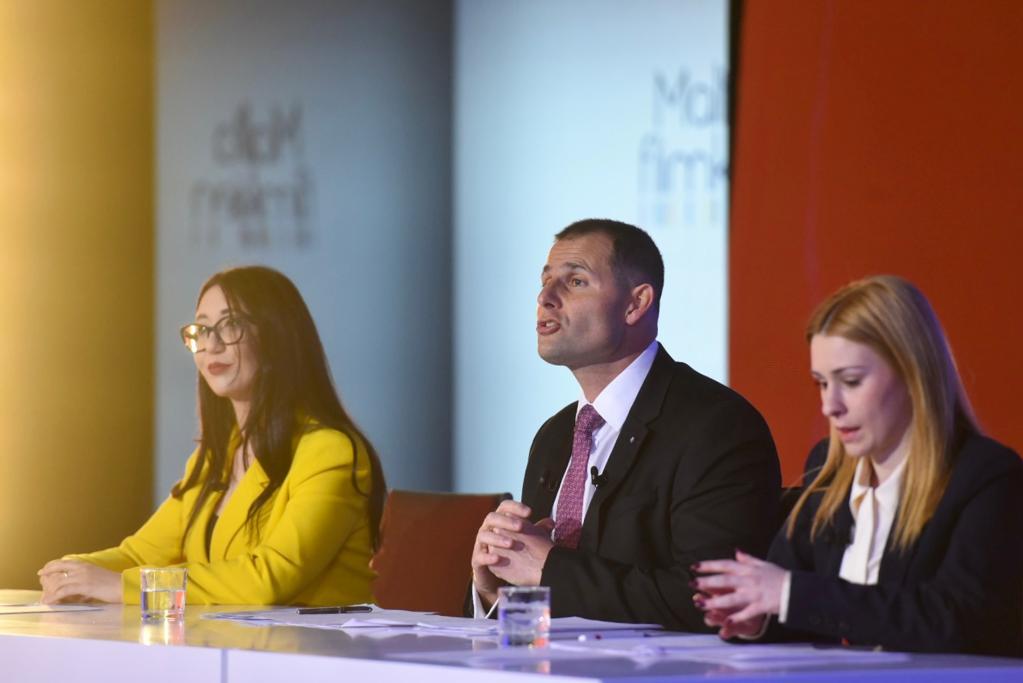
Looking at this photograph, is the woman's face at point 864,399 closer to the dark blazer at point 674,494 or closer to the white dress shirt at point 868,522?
the white dress shirt at point 868,522

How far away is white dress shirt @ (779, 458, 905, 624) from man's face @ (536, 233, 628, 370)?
74 centimetres

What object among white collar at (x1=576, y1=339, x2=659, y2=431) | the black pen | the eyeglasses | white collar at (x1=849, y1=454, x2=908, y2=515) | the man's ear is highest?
the man's ear

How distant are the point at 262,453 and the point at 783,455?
1630 millimetres

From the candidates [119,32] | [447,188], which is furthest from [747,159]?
[119,32]

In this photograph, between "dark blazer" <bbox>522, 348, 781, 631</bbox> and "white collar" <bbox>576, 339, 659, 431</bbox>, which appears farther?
"white collar" <bbox>576, 339, 659, 431</bbox>

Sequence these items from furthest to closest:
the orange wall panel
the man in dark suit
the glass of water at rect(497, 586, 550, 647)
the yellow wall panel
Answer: the yellow wall panel
the orange wall panel
the man in dark suit
the glass of water at rect(497, 586, 550, 647)

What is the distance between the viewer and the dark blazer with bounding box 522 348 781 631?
244 cm

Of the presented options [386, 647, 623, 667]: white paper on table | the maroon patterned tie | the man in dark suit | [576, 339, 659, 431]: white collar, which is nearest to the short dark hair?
the man in dark suit

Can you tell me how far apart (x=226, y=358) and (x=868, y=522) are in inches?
57.6

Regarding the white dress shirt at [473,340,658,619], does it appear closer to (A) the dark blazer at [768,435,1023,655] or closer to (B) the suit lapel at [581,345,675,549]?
(B) the suit lapel at [581,345,675,549]

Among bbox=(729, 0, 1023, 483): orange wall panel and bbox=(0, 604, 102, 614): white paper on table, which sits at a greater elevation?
bbox=(729, 0, 1023, 483): orange wall panel

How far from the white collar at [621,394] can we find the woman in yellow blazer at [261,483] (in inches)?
21.4

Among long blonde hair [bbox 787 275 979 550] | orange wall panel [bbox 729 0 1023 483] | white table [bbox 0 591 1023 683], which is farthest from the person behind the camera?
orange wall panel [bbox 729 0 1023 483]

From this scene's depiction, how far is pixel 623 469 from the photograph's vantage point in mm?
2641
